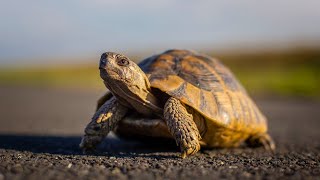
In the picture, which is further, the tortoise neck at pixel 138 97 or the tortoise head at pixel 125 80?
the tortoise neck at pixel 138 97

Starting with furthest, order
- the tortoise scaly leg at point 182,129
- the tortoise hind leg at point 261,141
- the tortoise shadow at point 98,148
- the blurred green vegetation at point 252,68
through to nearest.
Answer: the blurred green vegetation at point 252,68, the tortoise hind leg at point 261,141, the tortoise shadow at point 98,148, the tortoise scaly leg at point 182,129

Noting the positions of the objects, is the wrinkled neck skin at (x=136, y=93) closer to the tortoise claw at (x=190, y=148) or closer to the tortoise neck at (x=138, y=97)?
the tortoise neck at (x=138, y=97)

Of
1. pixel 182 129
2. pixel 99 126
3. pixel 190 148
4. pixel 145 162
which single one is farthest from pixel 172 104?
pixel 99 126

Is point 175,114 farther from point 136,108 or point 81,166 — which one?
point 81,166

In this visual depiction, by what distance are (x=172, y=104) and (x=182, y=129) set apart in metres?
0.40

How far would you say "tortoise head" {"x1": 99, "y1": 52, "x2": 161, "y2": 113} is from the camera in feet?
14.9

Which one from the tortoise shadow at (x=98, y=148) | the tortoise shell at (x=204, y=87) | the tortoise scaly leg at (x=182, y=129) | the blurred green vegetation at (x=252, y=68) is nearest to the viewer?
the tortoise scaly leg at (x=182, y=129)

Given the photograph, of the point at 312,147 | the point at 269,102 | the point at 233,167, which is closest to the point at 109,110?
the point at 233,167

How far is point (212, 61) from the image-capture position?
6.03 metres

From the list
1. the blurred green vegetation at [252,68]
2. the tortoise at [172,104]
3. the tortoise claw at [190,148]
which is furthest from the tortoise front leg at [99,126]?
the blurred green vegetation at [252,68]

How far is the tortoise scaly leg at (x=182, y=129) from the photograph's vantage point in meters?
4.44

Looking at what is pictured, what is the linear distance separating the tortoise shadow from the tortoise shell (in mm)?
720

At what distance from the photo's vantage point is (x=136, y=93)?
4844mm

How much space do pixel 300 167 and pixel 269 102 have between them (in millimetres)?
16398
